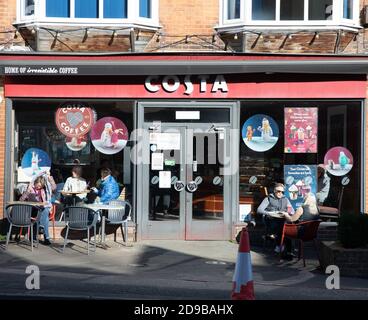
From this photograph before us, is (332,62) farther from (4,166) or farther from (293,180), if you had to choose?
(4,166)

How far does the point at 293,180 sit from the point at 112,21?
15.9 feet

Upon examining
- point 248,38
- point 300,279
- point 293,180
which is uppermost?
point 248,38

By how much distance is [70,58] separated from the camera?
13.1 meters

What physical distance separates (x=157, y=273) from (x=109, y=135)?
415 cm

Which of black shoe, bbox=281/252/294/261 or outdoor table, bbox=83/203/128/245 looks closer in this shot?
black shoe, bbox=281/252/294/261

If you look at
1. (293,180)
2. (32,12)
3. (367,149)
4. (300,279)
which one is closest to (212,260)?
(300,279)

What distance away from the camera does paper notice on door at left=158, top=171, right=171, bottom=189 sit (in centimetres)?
1355

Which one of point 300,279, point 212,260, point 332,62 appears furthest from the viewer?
point 332,62

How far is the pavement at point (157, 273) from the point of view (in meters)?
8.78

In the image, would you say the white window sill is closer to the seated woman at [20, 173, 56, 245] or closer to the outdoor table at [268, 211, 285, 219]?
the outdoor table at [268, 211, 285, 219]

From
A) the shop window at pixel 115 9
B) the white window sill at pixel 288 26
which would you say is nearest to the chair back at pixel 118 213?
the shop window at pixel 115 9

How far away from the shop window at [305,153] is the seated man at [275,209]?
0.97 metres

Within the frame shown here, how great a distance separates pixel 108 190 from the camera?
13242 mm

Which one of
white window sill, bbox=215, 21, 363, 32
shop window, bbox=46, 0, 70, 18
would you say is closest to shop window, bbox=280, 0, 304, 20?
white window sill, bbox=215, 21, 363, 32
